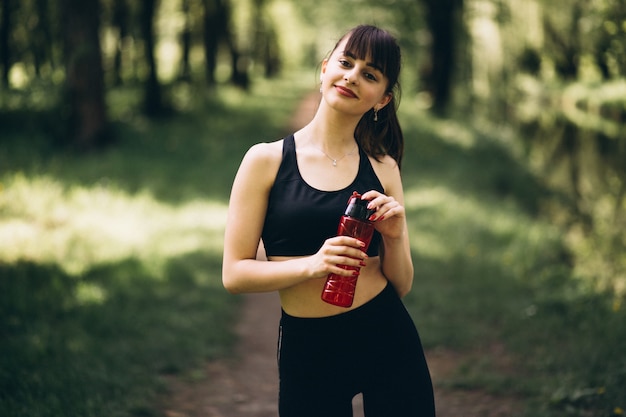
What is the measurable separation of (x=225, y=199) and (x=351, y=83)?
27.4ft

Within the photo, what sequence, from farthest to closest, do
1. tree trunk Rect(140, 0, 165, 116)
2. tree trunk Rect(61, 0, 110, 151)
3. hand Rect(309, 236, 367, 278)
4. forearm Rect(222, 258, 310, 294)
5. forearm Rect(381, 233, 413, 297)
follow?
tree trunk Rect(140, 0, 165, 116)
tree trunk Rect(61, 0, 110, 151)
forearm Rect(381, 233, 413, 297)
forearm Rect(222, 258, 310, 294)
hand Rect(309, 236, 367, 278)

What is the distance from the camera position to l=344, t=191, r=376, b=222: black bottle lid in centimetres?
196

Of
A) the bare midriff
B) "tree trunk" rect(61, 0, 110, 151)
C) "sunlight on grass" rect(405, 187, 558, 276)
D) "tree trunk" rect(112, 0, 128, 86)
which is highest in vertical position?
"tree trunk" rect(112, 0, 128, 86)

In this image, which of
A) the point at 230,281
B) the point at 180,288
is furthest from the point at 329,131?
the point at 180,288

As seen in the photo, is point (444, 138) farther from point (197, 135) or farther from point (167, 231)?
point (167, 231)

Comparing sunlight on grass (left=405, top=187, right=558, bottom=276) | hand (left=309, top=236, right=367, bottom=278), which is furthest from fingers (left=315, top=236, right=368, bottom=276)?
sunlight on grass (left=405, top=187, right=558, bottom=276)

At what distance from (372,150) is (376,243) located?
35 centimetres

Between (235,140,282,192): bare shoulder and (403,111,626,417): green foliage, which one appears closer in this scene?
(235,140,282,192): bare shoulder

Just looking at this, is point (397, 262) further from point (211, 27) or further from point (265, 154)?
point (211, 27)

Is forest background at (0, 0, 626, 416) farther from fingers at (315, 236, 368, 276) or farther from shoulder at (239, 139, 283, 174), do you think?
fingers at (315, 236, 368, 276)

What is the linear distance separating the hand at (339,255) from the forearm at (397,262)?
331mm

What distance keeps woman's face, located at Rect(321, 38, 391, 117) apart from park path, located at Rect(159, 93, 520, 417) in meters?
1.53

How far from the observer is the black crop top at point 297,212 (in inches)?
83.2

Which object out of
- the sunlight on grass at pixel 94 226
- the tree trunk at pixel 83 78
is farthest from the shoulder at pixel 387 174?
the tree trunk at pixel 83 78
